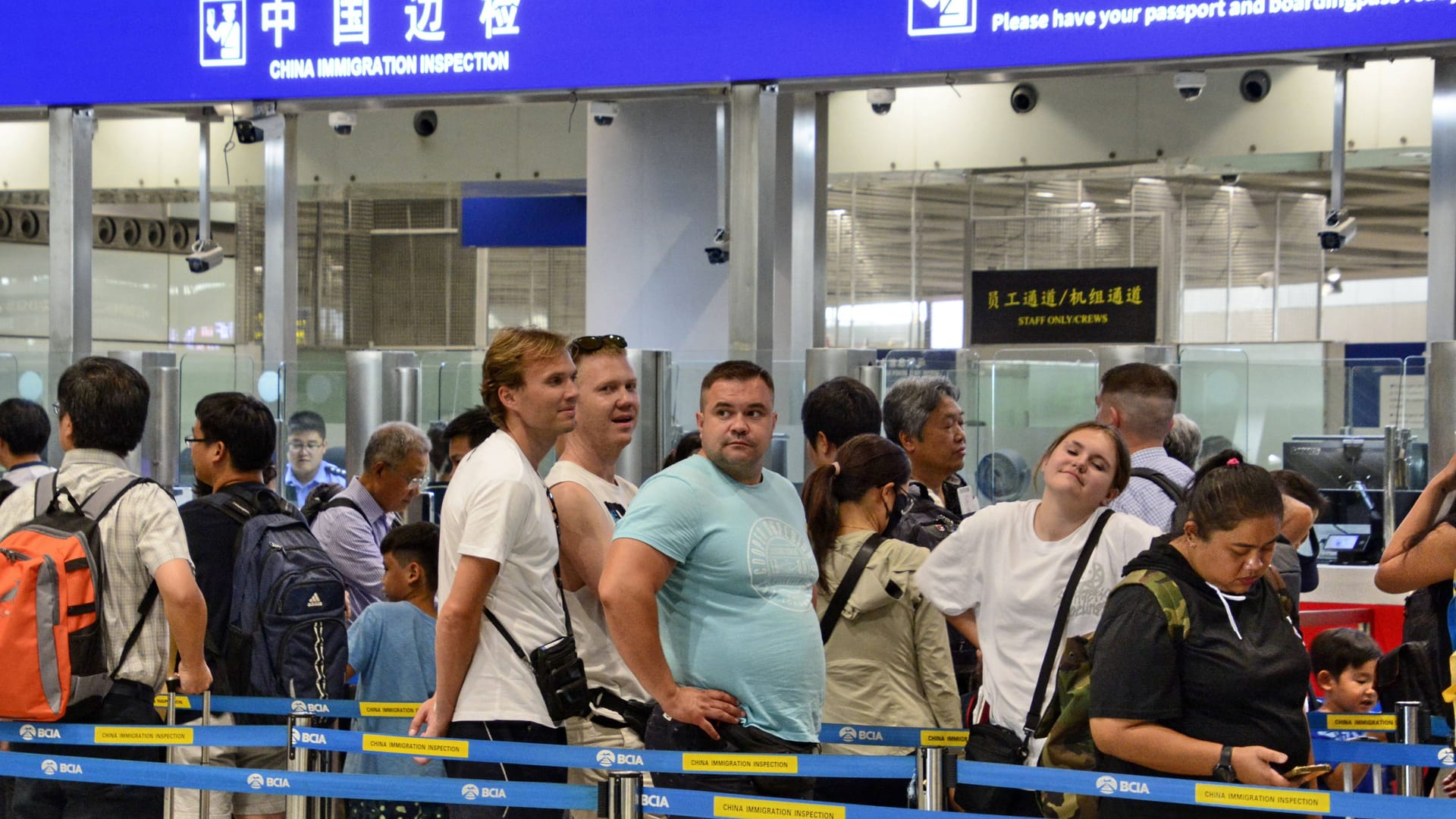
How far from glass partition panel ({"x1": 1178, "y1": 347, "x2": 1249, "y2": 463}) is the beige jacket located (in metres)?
4.79

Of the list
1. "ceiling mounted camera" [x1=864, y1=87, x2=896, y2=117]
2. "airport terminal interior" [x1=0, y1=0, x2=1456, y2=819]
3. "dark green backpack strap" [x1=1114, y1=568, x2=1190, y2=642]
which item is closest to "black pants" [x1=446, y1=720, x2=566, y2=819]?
"dark green backpack strap" [x1=1114, y1=568, x2=1190, y2=642]

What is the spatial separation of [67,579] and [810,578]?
1.76 metres

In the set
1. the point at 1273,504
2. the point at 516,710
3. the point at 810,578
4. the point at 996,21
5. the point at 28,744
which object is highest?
the point at 996,21

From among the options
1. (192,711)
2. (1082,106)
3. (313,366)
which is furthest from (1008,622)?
(1082,106)

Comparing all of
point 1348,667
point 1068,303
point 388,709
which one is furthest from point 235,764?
point 1068,303

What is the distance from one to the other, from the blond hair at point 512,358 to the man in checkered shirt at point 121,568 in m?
0.89

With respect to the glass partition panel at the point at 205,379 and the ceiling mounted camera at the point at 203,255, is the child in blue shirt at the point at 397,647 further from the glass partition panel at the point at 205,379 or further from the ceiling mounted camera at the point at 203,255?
the ceiling mounted camera at the point at 203,255

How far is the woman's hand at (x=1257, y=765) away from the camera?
2801 mm

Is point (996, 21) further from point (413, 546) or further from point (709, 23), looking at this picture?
point (413, 546)

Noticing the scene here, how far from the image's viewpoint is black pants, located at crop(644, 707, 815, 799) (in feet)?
10.9

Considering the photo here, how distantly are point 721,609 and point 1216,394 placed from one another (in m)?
5.67

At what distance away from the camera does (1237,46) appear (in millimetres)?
6898

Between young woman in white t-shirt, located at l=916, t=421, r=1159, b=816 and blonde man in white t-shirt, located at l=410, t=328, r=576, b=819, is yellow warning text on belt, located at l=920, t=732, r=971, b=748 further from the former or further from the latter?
blonde man in white t-shirt, located at l=410, t=328, r=576, b=819

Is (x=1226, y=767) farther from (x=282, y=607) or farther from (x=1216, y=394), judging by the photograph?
(x=1216, y=394)
